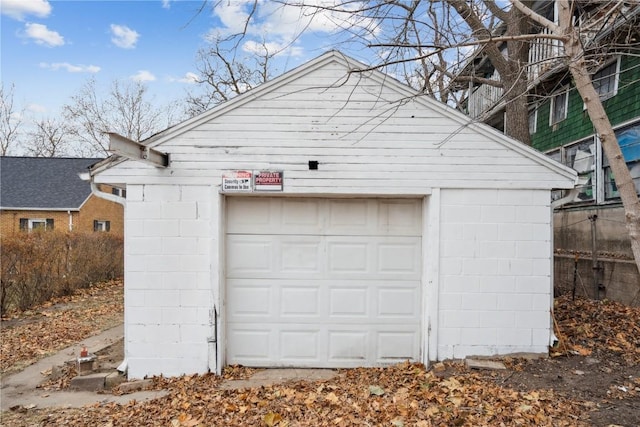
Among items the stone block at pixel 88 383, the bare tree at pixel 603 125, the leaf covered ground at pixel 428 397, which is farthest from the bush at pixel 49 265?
the bare tree at pixel 603 125

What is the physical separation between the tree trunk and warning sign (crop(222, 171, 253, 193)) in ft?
12.1

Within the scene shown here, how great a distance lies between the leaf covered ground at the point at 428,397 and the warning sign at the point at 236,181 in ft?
7.83

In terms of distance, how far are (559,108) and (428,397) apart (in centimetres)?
976

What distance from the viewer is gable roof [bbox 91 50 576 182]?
16.8 ft

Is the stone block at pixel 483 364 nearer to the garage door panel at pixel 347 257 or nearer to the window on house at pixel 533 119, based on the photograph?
the garage door panel at pixel 347 257

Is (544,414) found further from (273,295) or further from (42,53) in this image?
(42,53)

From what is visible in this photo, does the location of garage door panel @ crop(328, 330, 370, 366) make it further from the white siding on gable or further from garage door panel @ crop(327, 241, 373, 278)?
the white siding on gable

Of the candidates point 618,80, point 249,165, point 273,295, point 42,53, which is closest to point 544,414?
point 273,295

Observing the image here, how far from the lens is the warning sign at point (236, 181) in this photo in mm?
5172

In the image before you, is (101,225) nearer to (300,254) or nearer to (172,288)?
(172,288)

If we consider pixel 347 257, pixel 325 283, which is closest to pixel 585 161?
pixel 347 257

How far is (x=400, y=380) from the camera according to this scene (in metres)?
4.84

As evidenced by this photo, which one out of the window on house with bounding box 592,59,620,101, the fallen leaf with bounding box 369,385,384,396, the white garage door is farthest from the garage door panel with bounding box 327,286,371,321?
the window on house with bounding box 592,59,620,101

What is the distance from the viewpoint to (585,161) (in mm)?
9484
